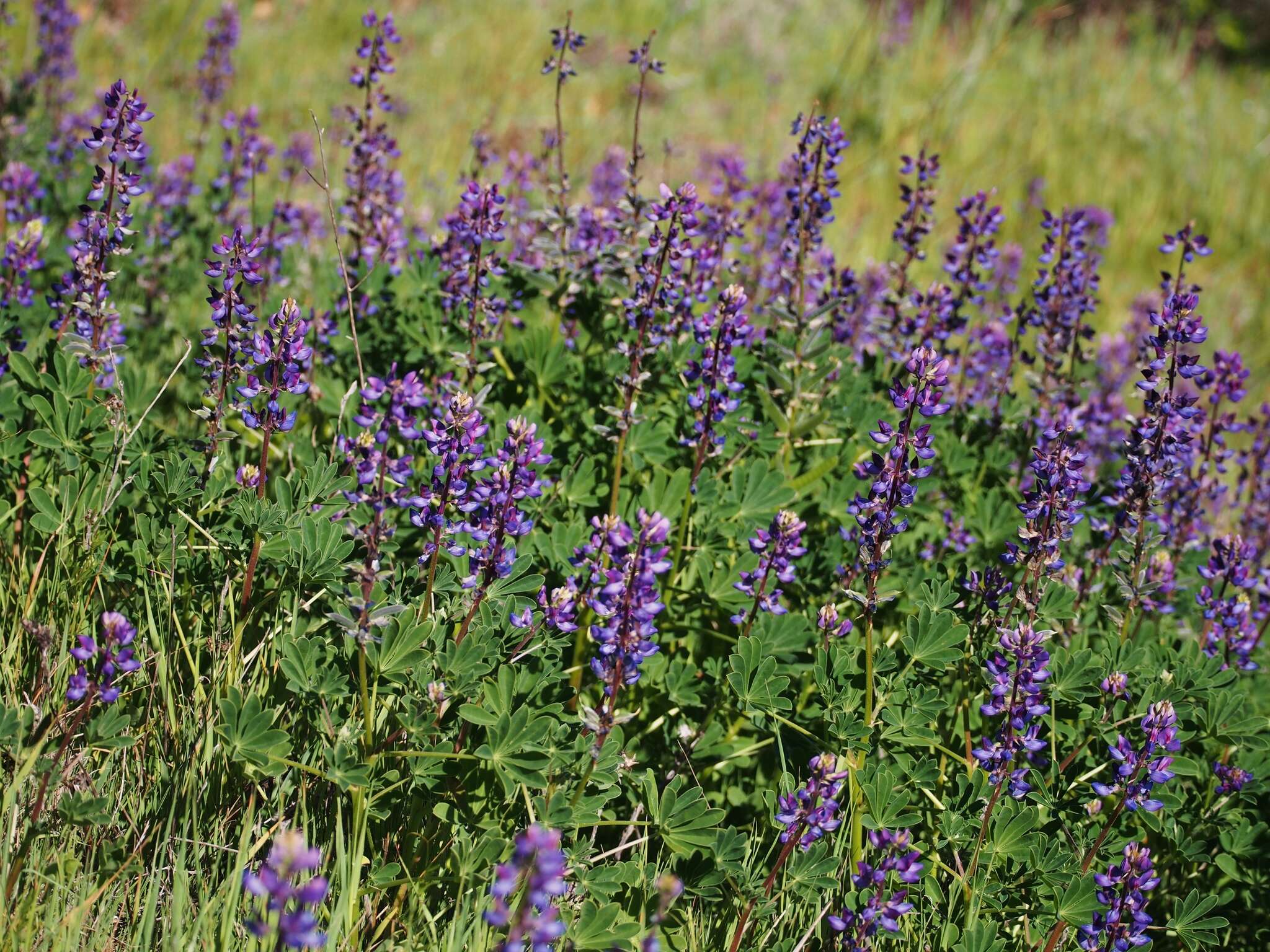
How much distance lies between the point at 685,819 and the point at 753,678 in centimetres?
38

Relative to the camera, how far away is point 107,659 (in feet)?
6.79

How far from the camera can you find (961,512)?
3426 millimetres

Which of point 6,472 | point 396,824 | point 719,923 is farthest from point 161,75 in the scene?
point 719,923

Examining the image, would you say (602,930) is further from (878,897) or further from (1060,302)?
(1060,302)

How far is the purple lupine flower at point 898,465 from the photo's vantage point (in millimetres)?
2281

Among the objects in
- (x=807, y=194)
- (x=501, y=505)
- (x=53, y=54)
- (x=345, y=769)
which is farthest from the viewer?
(x=53, y=54)

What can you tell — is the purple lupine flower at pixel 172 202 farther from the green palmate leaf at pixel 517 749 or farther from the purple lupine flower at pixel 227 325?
the green palmate leaf at pixel 517 749

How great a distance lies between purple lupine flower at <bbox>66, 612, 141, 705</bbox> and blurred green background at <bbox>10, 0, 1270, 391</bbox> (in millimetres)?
3693

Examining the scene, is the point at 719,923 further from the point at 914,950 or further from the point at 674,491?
the point at 674,491

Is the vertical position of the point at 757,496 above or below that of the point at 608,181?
below

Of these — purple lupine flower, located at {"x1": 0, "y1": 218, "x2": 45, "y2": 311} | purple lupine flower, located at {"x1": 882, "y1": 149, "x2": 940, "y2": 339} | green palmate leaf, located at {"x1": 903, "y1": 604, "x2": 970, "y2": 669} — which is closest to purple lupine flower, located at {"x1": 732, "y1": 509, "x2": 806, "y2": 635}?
green palmate leaf, located at {"x1": 903, "y1": 604, "x2": 970, "y2": 669}

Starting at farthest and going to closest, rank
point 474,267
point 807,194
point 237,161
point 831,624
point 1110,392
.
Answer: point 1110,392, point 237,161, point 807,194, point 474,267, point 831,624

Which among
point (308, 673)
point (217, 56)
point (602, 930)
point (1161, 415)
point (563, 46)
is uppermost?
point (563, 46)

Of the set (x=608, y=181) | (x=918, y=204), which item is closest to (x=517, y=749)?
(x=918, y=204)
